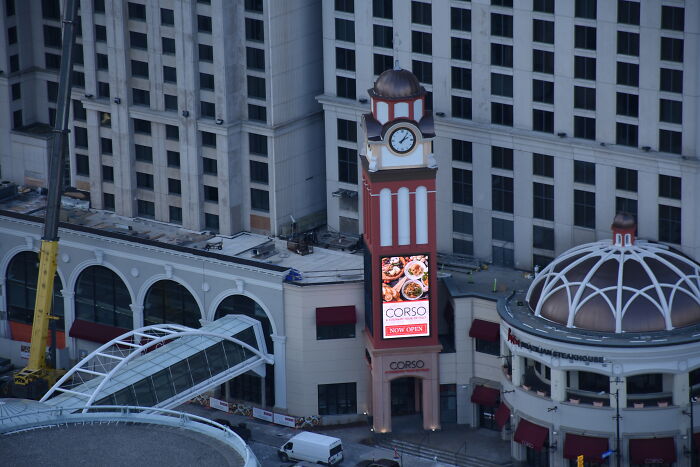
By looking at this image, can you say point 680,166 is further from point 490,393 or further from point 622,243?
point 490,393

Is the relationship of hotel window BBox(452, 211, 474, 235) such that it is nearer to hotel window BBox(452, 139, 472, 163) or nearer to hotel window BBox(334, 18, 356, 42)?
hotel window BBox(452, 139, 472, 163)

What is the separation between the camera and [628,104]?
602 feet

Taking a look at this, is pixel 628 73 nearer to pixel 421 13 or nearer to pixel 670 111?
pixel 670 111

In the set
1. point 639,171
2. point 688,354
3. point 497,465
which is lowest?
point 497,465

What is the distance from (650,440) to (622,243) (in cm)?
1710

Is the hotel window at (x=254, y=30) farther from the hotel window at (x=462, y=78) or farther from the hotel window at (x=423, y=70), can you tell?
the hotel window at (x=462, y=78)

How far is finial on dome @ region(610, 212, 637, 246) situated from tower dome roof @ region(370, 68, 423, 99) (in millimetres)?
20700

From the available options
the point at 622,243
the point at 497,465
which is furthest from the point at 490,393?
the point at 622,243

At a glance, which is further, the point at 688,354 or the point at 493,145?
the point at 493,145

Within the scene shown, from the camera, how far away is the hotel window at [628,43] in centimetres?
18125

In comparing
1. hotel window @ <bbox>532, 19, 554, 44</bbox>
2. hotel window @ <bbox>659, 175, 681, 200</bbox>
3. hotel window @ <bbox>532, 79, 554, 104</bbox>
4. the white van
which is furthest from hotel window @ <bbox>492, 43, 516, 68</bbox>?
the white van

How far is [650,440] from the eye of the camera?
17588 cm

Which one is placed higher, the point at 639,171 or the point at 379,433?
the point at 639,171

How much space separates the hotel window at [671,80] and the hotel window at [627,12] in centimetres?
495
